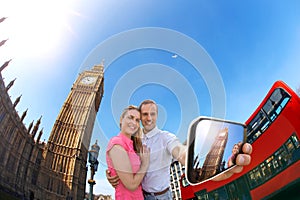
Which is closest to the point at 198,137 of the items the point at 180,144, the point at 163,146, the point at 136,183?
the point at 180,144

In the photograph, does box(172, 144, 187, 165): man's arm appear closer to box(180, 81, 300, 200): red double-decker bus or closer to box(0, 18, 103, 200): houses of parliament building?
box(180, 81, 300, 200): red double-decker bus

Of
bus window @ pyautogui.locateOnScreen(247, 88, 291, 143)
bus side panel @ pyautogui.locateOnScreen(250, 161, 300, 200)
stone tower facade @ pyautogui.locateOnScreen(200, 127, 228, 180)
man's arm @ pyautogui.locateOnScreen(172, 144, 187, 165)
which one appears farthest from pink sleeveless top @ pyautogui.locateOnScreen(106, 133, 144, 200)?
bus side panel @ pyautogui.locateOnScreen(250, 161, 300, 200)

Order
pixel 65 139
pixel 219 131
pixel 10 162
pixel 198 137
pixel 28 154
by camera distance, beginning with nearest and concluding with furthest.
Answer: pixel 198 137, pixel 219 131, pixel 10 162, pixel 28 154, pixel 65 139

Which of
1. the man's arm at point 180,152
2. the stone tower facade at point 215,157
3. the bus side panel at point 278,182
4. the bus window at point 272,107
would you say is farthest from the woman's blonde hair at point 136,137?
the bus side panel at point 278,182

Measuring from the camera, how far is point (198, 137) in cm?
123

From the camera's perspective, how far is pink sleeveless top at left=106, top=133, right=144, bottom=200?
1.29m

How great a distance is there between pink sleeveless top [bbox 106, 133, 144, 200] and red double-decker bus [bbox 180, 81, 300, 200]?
4.36m

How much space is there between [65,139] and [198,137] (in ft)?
128

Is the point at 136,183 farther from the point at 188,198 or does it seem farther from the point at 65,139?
the point at 65,139

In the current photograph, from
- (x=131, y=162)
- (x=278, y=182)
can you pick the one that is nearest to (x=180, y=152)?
(x=131, y=162)

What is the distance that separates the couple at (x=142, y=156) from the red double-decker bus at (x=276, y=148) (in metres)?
4.21

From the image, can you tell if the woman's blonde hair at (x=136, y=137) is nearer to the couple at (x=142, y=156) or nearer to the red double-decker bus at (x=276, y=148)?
the couple at (x=142, y=156)

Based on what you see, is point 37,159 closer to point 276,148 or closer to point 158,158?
point 276,148

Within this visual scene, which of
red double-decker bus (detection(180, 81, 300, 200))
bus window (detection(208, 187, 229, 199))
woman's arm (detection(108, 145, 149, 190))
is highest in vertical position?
red double-decker bus (detection(180, 81, 300, 200))
